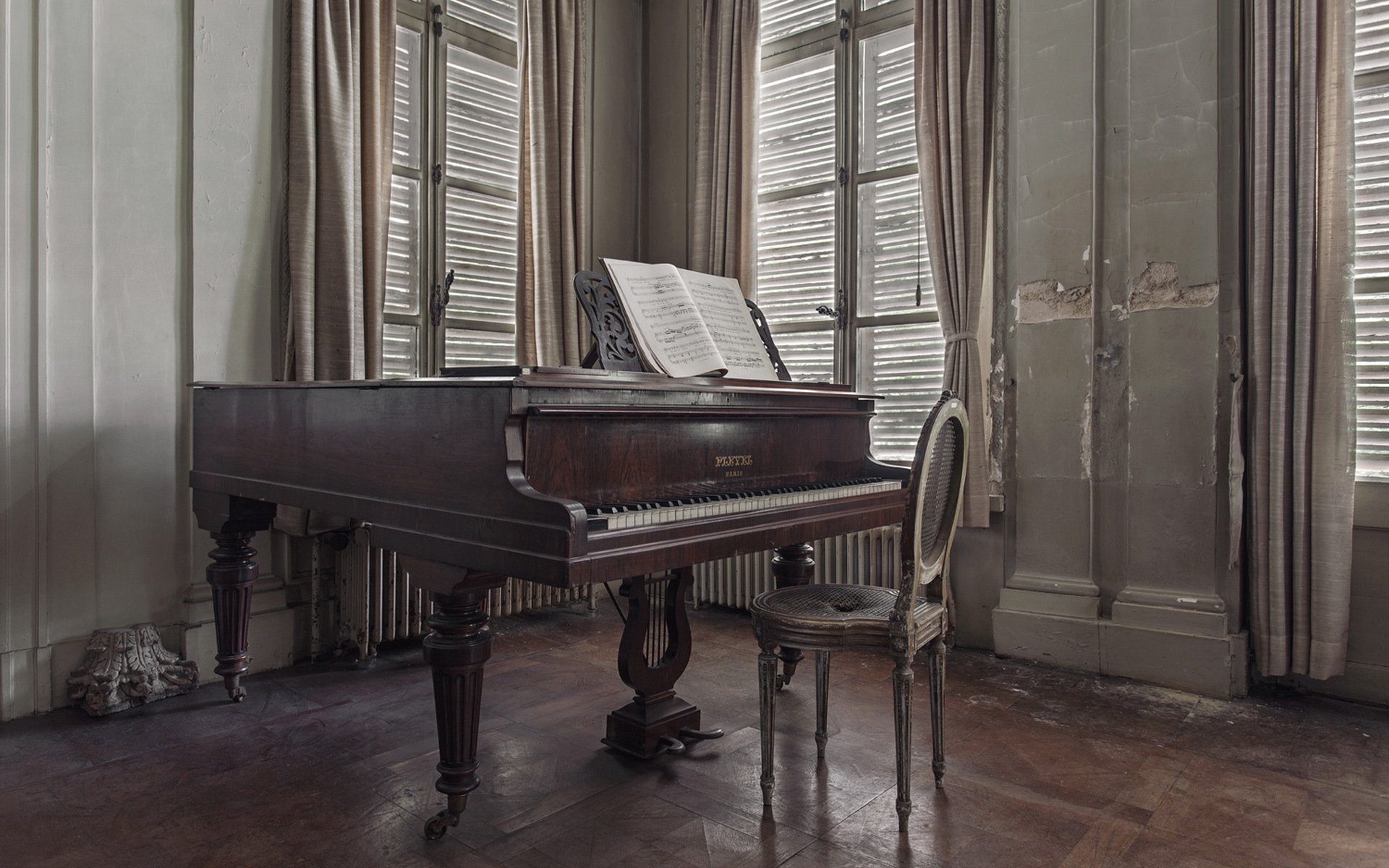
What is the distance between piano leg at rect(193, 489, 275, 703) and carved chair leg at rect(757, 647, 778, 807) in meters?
1.92

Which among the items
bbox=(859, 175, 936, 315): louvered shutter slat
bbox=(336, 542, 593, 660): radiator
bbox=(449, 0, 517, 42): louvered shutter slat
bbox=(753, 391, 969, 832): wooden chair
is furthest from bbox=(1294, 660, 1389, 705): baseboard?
bbox=(449, 0, 517, 42): louvered shutter slat

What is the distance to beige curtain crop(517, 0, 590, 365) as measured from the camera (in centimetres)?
431

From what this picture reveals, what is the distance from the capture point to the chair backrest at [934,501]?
6.82 feet

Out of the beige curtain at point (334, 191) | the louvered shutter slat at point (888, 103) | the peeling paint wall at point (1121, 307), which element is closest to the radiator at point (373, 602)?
the beige curtain at point (334, 191)

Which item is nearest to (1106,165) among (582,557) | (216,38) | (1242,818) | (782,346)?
(782,346)

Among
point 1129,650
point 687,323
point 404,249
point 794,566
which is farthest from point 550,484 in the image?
point 1129,650

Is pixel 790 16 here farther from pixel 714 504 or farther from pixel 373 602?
pixel 373 602

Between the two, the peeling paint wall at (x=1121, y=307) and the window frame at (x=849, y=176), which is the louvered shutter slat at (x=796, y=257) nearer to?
the window frame at (x=849, y=176)

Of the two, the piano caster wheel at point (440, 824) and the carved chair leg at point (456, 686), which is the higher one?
the carved chair leg at point (456, 686)

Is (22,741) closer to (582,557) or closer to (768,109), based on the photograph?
(582,557)

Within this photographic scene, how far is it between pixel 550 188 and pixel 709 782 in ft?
10.1

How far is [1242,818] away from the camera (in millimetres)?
2197

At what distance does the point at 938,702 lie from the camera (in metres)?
2.34

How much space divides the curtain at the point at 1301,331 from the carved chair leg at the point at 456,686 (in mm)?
2818
